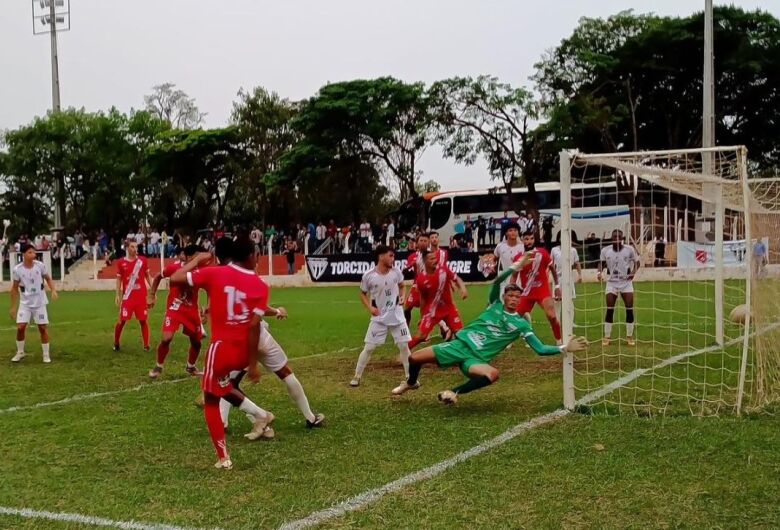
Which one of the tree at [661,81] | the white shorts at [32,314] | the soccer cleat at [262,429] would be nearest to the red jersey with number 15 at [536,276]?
the soccer cleat at [262,429]

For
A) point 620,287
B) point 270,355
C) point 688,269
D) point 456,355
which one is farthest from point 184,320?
point 688,269

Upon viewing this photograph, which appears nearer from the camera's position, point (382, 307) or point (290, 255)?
point (382, 307)

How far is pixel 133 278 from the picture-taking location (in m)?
14.3

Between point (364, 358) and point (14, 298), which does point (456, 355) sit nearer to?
point (364, 358)

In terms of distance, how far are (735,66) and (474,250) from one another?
18012 mm

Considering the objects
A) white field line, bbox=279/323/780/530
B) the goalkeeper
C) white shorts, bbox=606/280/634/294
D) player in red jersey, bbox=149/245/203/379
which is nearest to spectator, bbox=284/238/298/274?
white shorts, bbox=606/280/634/294

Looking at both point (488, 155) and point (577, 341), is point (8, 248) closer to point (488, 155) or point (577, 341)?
point (488, 155)

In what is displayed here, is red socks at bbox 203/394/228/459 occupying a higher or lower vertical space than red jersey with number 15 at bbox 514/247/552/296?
lower

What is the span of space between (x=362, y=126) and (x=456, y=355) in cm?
3534

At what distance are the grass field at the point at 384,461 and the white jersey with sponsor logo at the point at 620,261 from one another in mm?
3435

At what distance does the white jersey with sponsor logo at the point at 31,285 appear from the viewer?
13078 mm

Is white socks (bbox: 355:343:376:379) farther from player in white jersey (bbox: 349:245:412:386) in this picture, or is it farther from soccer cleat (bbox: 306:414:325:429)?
soccer cleat (bbox: 306:414:325:429)

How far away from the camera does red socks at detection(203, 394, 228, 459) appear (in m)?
6.46

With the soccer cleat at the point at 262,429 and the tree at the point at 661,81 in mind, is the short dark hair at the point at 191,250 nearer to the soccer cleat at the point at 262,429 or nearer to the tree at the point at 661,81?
the soccer cleat at the point at 262,429
